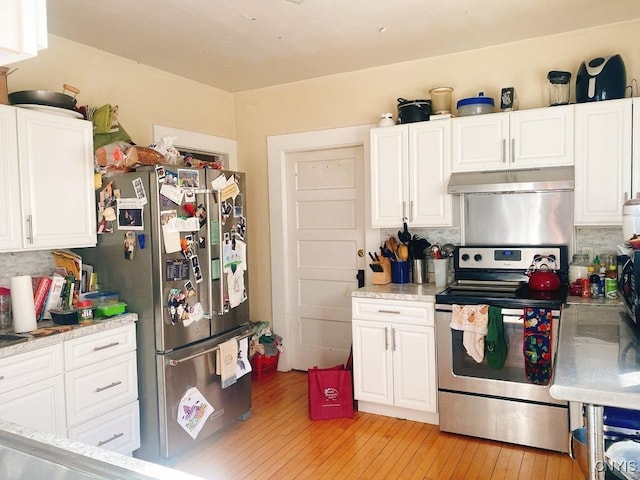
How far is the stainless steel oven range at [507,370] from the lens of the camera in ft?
9.37

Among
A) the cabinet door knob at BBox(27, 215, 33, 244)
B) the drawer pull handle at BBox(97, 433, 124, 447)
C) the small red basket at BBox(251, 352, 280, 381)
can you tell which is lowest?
the small red basket at BBox(251, 352, 280, 381)

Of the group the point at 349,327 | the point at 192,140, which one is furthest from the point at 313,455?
the point at 192,140

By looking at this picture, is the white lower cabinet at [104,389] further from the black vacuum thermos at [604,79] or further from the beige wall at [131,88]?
the black vacuum thermos at [604,79]

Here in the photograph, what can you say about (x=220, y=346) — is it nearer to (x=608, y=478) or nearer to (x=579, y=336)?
(x=579, y=336)

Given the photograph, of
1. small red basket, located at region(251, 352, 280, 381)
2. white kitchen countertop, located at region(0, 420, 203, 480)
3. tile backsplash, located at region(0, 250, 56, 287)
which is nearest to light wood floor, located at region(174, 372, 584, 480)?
small red basket, located at region(251, 352, 280, 381)

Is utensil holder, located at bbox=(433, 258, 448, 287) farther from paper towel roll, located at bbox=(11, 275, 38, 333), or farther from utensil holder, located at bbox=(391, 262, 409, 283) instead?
paper towel roll, located at bbox=(11, 275, 38, 333)

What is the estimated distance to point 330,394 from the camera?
11.5 ft

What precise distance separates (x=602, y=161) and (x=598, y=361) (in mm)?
1885

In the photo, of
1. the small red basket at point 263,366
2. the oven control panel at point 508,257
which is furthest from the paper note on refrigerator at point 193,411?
the oven control panel at point 508,257

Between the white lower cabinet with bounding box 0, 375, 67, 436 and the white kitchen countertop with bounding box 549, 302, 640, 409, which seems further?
the white lower cabinet with bounding box 0, 375, 67, 436

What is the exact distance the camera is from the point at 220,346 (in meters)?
3.17

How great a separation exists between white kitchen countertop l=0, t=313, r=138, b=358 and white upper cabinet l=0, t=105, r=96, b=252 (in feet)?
1.53

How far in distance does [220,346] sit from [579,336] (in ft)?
6.92

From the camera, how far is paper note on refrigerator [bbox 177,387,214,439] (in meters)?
2.94
